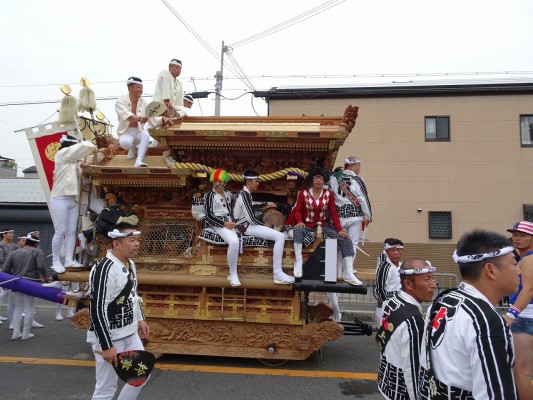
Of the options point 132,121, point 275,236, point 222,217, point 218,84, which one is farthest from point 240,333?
point 218,84

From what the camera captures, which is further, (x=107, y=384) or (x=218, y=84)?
(x=218, y=84)

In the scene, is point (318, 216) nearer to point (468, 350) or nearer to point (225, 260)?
point (225, 260)

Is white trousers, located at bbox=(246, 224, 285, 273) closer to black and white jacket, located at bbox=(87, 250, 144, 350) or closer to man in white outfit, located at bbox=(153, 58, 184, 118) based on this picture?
black and white jacket, located at bbox=(87, 250, 144, 350)

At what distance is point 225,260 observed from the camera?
6039 millimetres

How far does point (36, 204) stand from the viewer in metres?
15.2

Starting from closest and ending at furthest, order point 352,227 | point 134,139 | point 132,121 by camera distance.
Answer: point 352,227 → point 132,121 → point 134,139

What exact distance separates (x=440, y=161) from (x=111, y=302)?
45.1ft

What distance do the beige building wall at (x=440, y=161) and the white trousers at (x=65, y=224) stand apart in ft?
32.6

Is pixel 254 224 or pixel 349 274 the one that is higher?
pixel 254 224

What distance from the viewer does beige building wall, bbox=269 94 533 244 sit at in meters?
14.4

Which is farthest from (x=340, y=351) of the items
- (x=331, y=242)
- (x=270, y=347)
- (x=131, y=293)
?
(x=131, y=293)

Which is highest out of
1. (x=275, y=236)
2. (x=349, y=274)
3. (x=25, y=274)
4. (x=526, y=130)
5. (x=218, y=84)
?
(x=218, y=84)

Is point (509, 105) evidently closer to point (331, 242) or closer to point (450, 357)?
point (331, 242)

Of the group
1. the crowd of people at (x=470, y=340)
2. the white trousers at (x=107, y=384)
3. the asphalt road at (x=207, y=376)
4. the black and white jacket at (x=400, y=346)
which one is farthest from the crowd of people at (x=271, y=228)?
the crowd of people at (x=470, y=340)
